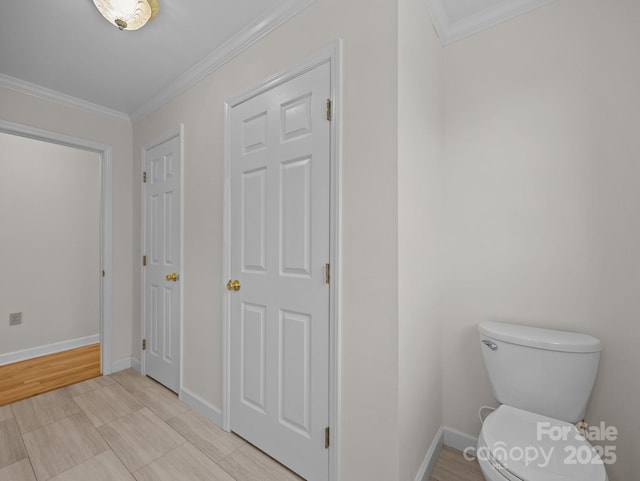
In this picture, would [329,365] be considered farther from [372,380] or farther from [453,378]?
[453,378]

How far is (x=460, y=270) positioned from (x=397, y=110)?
40.6 inches

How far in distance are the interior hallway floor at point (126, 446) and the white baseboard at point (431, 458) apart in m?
0.04

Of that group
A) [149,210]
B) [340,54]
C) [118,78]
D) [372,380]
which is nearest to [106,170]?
[149,210]

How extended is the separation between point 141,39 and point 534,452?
9.53ft

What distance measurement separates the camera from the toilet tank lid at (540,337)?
1318mm

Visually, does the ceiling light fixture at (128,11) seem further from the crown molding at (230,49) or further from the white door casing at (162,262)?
the white door casing at (162,262)

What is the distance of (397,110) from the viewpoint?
1220 millimetres

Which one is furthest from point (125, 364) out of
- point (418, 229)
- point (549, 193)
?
point (549, 193)

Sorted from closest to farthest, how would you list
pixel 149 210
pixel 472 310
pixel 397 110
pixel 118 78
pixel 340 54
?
1. pixel 397 110
2. pixel 340 54
3. pixel 472 310
4. pixel 118 78
5. pixel 149 210

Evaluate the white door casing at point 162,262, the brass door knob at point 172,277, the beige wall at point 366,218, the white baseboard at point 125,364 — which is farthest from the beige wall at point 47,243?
the beige wall at point 366,218

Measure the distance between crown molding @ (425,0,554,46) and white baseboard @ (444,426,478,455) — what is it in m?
2.31

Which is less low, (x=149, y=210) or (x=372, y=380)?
(x=149, y=210)

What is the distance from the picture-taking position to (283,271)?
1.60m

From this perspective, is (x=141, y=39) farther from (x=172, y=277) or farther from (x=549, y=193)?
(x=549, y=193)
